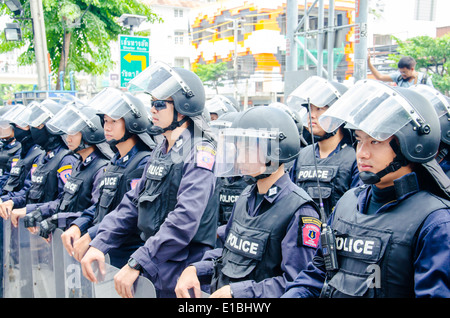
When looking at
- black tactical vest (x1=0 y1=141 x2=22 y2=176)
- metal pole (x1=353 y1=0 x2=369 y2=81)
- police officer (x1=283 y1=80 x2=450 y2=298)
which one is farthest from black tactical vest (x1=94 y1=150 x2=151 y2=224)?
metal pole (x1=353 y1=0 x2=369 y2=81)

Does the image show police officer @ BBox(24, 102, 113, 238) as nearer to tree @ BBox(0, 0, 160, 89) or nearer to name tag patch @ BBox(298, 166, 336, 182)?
name tag patch @ BBox(298, 166, 336, 182)

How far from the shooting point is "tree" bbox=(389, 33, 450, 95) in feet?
79.5

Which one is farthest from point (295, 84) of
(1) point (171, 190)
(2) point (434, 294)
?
(2) point (434, 294)

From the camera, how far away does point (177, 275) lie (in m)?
3.22

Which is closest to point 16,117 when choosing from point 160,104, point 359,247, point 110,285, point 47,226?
point 47,226

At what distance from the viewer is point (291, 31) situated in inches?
361

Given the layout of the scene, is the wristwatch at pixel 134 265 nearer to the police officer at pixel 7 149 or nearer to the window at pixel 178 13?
the police officer at pixel 7 149

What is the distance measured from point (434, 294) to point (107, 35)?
14.5 m

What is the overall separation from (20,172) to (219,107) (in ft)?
9.55

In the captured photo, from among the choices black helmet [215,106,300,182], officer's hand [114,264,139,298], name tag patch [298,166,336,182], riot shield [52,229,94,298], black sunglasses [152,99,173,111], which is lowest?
riot shield [52,229,94,298]

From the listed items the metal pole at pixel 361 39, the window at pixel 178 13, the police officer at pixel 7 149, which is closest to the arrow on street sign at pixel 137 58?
the police officer at pixel 7 149

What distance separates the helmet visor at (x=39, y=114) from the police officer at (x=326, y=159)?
11.1 feet

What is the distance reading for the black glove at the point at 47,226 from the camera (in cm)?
414

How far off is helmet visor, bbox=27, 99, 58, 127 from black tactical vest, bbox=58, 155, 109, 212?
1813 millimetres
